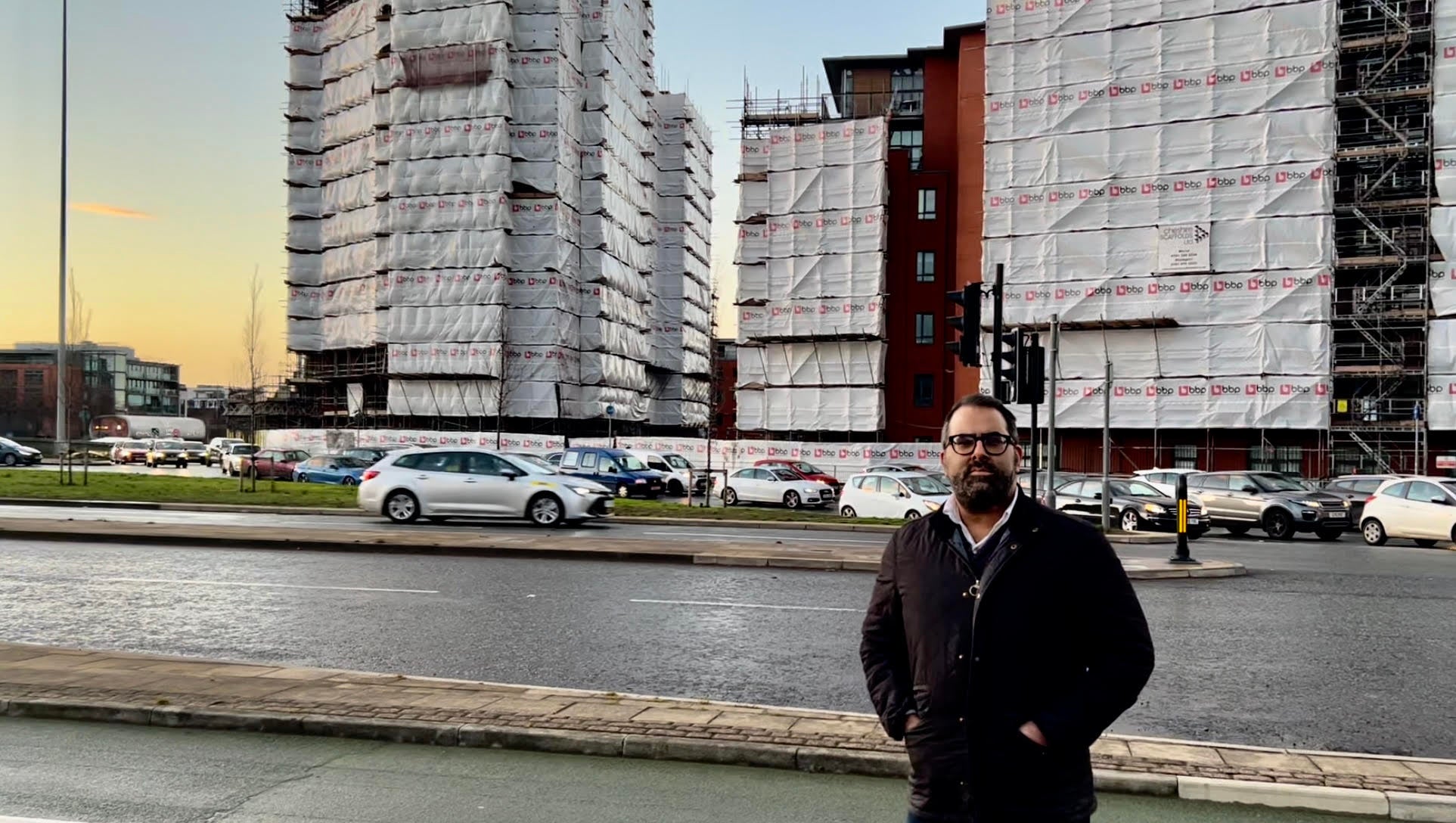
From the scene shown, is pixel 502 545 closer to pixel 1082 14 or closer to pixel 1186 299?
pixel 1186 299

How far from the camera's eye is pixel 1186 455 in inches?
1626

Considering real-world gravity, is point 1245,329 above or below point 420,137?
below

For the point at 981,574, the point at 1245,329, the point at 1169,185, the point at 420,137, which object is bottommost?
the point at 981,574

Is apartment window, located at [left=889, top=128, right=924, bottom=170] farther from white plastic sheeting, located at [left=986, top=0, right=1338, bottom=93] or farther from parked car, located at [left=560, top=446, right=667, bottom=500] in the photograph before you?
parked car, located at [left=560, top=446, right=667, bottom=500]

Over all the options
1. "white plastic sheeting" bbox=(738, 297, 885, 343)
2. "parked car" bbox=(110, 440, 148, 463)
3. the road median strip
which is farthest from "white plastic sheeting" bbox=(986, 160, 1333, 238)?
"parked car" bbox=(110, 440, 148, 463)

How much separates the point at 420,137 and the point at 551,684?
2150 inches

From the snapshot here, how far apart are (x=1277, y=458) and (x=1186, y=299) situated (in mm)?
6288

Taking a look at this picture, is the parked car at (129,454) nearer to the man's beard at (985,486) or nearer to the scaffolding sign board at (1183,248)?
the scaffolding sign board at (1183,248)

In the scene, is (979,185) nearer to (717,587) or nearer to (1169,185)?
(1169,185)

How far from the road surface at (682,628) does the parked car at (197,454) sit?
152 ft

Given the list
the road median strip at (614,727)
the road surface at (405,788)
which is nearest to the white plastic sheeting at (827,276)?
the road median strip at (614,727)

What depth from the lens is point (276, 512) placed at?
78.7 feet

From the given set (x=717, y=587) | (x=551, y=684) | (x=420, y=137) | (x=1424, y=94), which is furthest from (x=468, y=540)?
(x=420, y=137)

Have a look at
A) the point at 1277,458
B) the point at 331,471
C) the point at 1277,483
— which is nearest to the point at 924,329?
the point at 1277,458
